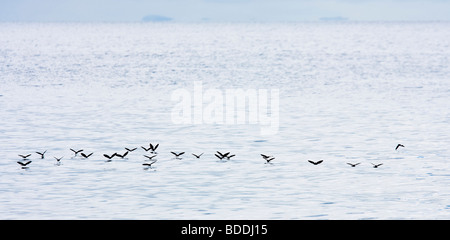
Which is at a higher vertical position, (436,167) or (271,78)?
(271,78)

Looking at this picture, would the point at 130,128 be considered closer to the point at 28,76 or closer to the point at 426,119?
the point at 426,119

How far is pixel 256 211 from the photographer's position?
15961 millimetres

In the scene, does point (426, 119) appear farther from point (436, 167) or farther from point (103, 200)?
point (103, 200)

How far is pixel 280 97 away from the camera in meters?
46.4

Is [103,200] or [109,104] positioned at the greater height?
[109,104]

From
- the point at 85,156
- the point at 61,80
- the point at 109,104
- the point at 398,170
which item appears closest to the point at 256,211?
the point at 398,170

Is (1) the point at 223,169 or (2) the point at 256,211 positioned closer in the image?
(2) the point at 256,211

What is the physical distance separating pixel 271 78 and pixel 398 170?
45888 millimetres

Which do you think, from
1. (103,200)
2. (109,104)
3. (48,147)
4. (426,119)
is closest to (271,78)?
(109,104)
